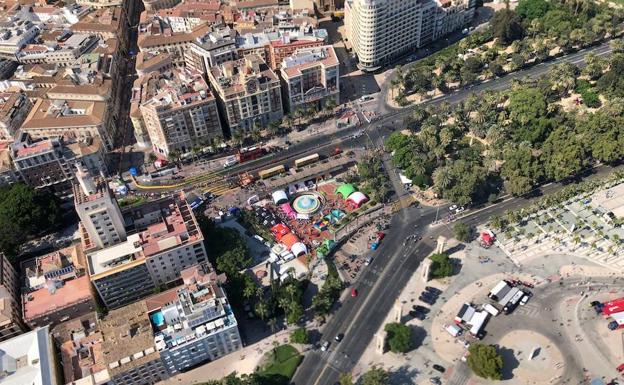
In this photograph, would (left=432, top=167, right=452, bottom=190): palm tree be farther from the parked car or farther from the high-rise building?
the high-rise building

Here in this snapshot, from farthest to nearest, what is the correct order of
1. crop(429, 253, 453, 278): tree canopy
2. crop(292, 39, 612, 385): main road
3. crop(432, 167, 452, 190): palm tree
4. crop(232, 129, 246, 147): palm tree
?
1. crop(232, 129, 246, 147): palm tree
2. crop(432, 167, 452, 190): palm tree
3. crop(429, 253, 453, 278): tree canopy
4. crop(292, 39, 612, 385): main road

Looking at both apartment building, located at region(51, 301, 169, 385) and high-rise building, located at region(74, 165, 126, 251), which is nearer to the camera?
apartment building, located at region(51, 301, 169, 385)

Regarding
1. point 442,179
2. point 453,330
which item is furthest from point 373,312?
point 442,179

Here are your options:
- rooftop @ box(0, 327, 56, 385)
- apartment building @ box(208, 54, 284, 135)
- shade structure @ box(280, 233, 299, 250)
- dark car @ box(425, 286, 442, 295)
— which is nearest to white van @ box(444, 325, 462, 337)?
dark car @ box(425, 286, 442, 295)

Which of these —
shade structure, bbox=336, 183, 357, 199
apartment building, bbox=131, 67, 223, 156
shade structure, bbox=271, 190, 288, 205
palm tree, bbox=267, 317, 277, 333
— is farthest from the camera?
apartment building, bbox=131, 67, 223, 156

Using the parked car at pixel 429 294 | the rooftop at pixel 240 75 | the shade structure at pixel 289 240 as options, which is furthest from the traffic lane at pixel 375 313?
the rooftop at pixel 240 75

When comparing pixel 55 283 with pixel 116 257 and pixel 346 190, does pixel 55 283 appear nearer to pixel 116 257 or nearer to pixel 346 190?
pixel 116 257
